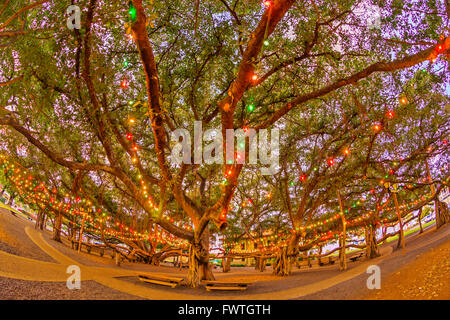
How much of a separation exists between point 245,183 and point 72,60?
32.6 ft

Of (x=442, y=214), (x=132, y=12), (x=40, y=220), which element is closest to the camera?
(x=132, y=12)

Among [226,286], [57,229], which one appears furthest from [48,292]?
[57,229]

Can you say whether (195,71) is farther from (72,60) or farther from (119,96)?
(72,60)

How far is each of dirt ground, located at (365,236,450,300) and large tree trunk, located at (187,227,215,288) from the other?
4.92m

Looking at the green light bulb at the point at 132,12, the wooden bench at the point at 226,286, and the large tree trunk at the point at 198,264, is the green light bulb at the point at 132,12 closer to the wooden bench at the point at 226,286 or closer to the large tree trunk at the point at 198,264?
the large tree trunk at the point at 198,264

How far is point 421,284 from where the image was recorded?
419 centimetres

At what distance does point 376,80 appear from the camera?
7965 millimetres

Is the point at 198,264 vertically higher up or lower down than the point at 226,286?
higher up

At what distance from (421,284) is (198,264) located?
5.89 m

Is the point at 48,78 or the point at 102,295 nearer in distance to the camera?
the point at 102,295

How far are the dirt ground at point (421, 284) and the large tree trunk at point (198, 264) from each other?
4.92 m

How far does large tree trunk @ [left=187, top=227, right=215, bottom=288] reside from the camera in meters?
7.87

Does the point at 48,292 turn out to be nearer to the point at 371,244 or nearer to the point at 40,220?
the point at 371,244
